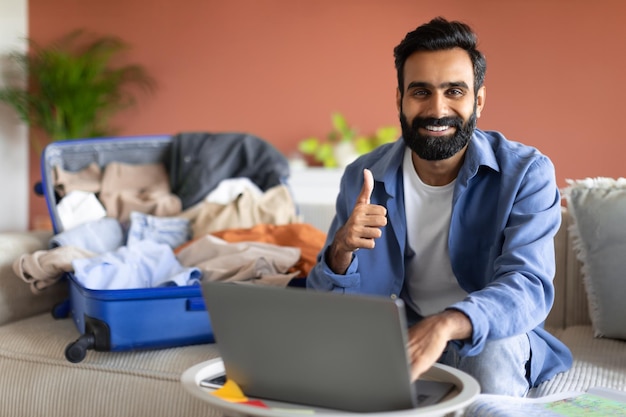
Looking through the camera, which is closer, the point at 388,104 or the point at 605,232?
the point at 605,232

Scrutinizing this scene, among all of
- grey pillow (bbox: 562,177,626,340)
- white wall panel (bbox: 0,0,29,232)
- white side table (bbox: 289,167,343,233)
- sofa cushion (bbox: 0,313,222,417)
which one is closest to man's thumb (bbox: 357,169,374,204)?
sofa cushion (bbox: 0,313,222,417)

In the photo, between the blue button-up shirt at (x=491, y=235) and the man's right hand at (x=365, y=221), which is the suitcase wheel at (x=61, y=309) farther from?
the man's right hand at (x=365, y=221)

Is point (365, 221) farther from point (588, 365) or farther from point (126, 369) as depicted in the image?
point (126, 369)

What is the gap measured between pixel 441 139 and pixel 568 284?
76cm

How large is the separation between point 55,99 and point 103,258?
2789 millimetres

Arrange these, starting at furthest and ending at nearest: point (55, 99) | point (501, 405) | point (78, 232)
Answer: point (55, 99), point (78, 232), point (501, 405)

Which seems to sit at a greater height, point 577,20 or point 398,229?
point 577,20

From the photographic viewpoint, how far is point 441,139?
1.80 m

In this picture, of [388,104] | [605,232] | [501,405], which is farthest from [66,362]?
[388,104]

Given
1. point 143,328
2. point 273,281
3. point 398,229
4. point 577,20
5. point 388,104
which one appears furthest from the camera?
point 388,104

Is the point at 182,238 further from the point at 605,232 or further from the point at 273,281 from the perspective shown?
the point at 605,232

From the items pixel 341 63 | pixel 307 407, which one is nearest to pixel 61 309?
pixel 307 407

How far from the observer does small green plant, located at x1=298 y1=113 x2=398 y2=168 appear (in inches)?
172

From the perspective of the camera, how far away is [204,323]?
85.2 inches
